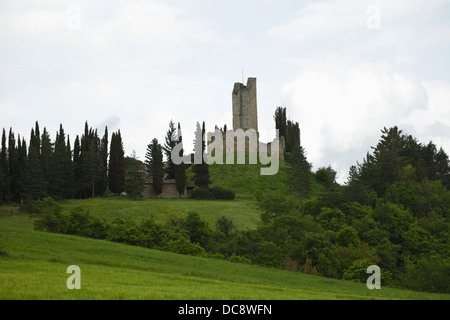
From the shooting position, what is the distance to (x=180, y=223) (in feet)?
131

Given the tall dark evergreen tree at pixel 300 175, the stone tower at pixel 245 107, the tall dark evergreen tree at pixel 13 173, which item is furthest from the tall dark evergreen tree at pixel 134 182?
the stone tower at pixel 245 107

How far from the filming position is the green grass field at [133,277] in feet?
→ 52.9

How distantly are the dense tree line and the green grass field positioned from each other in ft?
→ 78.5

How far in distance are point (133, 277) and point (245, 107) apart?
67504mm

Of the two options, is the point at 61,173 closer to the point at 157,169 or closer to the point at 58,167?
the point at 58,167

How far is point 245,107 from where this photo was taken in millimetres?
86688

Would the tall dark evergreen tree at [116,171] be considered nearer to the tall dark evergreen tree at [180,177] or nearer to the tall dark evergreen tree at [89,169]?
the tall dark evergreen tree at [89,169]

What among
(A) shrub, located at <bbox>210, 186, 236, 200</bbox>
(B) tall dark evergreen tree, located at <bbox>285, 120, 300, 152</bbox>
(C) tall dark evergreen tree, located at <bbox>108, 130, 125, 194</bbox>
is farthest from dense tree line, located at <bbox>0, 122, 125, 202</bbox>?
(B) tall dark evergreen tree, located at <bbox>285, 120, 300, 152</bbox>

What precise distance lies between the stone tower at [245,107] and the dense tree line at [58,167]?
2633 centimetres

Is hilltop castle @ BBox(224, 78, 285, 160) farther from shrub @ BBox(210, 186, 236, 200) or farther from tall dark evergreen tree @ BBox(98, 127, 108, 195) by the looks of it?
tall dark evergreen tree @ BBox(98, 127, 108, 195)

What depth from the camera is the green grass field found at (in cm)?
1613

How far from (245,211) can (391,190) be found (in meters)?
19.3
